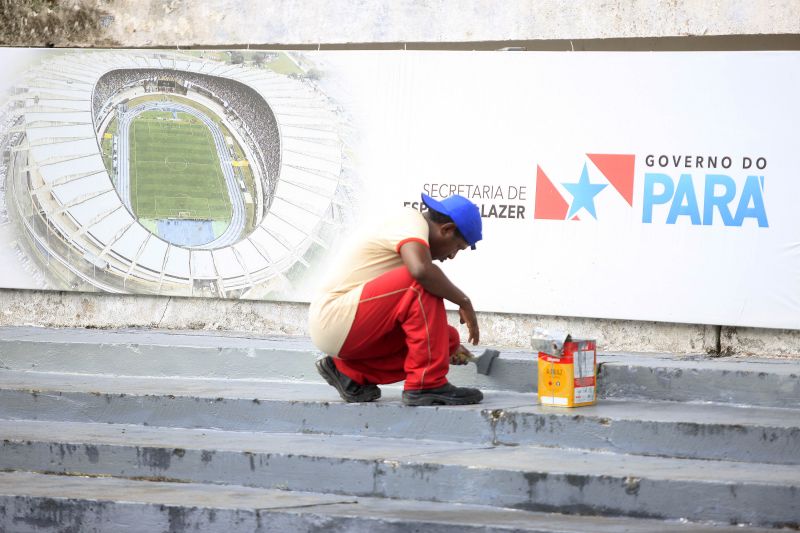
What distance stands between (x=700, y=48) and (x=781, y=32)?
1.55ft

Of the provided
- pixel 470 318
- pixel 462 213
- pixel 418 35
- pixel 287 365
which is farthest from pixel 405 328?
Answer: pixel 418 35

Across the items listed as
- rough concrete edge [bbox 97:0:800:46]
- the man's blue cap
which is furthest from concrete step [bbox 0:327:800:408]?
rough concrete edge [bbox 97:0:800:46]

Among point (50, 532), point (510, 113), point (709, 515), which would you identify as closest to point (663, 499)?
point (709, 515)

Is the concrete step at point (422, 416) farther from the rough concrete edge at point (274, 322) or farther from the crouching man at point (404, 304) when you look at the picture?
the rough concrete edge at point (274, 322)

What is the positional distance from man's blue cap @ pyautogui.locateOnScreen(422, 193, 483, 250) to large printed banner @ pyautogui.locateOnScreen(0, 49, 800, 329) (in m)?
2.05

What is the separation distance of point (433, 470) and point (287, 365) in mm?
2000

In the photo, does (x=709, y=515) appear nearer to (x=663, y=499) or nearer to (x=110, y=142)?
(x=663, y=499)

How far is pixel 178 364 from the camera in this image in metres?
6.32

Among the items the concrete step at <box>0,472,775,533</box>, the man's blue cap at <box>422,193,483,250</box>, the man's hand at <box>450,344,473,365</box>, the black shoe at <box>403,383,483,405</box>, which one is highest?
the man's blue cap at <box>422,193,483,250</box>

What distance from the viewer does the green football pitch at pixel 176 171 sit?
7531 millimetres

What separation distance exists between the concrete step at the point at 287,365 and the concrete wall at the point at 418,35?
1.03 ft

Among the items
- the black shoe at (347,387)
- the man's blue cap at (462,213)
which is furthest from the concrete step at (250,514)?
the man's blue cap at (462,213)

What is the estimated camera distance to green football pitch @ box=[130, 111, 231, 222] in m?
7.53

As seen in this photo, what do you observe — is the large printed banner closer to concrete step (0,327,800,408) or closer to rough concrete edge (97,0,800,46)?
rough concrete edge (97,0,800,46)
